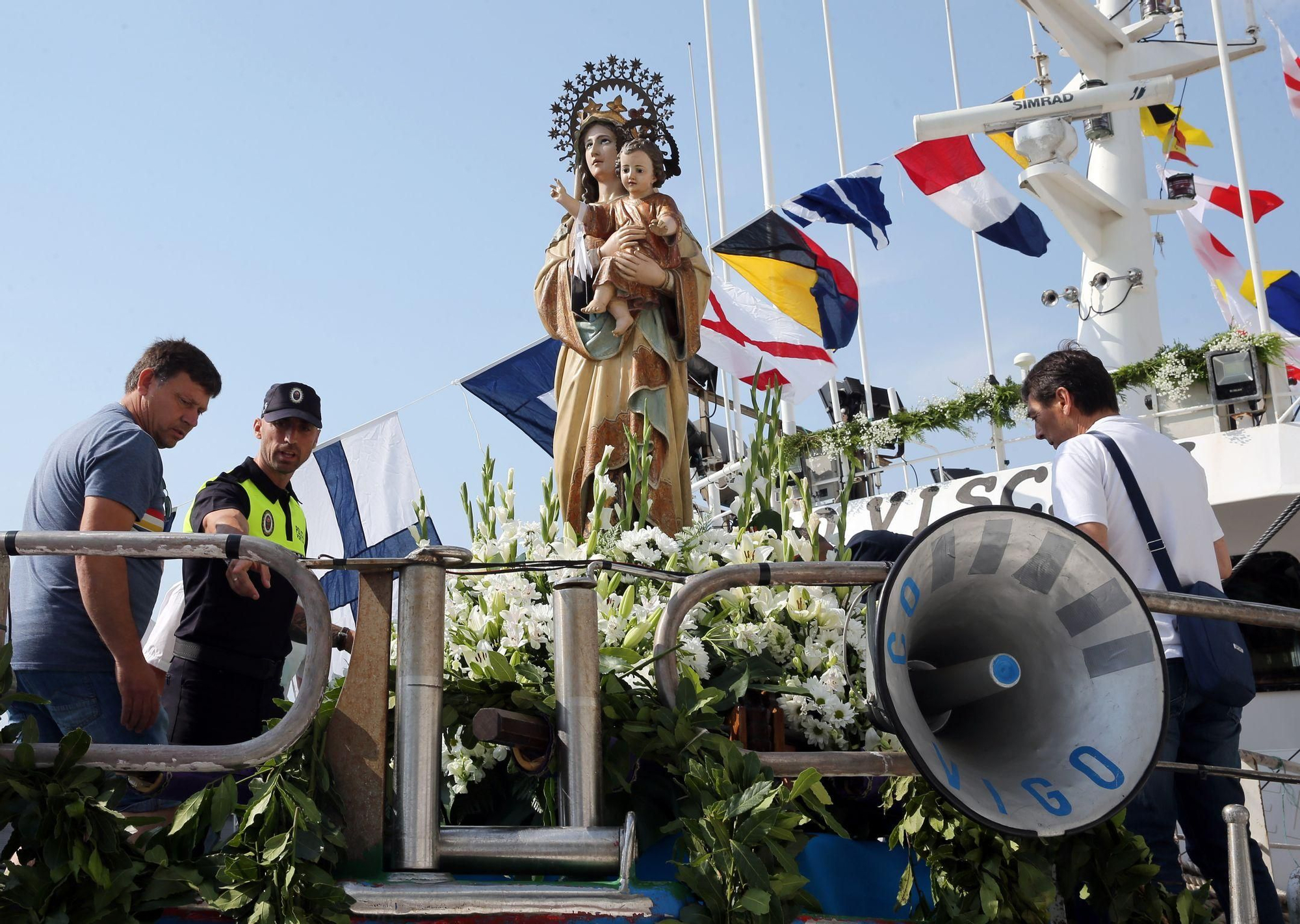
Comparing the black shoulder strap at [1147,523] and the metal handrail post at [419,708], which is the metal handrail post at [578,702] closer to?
the metal handrail post at [419,708]

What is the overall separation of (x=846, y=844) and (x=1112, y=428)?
149cm

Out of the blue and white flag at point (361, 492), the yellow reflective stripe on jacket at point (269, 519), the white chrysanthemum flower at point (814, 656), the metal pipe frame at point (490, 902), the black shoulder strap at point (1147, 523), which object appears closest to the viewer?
the metal pipe frame at point (490, 902)

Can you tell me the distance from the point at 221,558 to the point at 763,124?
1082 centimetres

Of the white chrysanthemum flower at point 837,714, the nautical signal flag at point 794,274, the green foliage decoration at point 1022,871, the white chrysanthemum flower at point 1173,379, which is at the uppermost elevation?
the nautical signal flag at point 794,274

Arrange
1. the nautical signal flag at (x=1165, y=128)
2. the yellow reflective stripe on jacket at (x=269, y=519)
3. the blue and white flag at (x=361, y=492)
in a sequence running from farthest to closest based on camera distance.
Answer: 1. the nautical signal flag at (x=1165, y=128)
2. the blue and white flag at (x=361, y=492)
3. the yellow reflective stripe on jacket at (x=269, y=519)

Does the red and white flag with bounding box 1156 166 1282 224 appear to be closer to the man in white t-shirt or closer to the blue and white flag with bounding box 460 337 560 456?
the blue and white flag with bounding box 460 337 560 456

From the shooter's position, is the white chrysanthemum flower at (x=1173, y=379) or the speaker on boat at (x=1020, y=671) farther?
the white chrysanthemum flower at (x=1173, y=379)

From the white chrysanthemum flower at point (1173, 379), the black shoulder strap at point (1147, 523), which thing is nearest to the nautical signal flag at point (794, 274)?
the white chrysanthemum flower at point (1173, 379)

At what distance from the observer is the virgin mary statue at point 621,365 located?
5.21 m

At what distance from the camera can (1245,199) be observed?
10.8 meters

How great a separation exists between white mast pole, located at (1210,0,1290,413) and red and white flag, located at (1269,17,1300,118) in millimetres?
2749

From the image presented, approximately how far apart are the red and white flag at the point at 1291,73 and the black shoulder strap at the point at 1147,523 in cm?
1275

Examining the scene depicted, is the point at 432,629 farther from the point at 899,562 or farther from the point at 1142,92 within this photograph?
the point at 1142,92

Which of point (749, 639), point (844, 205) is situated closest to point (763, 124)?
point (844, 205)
